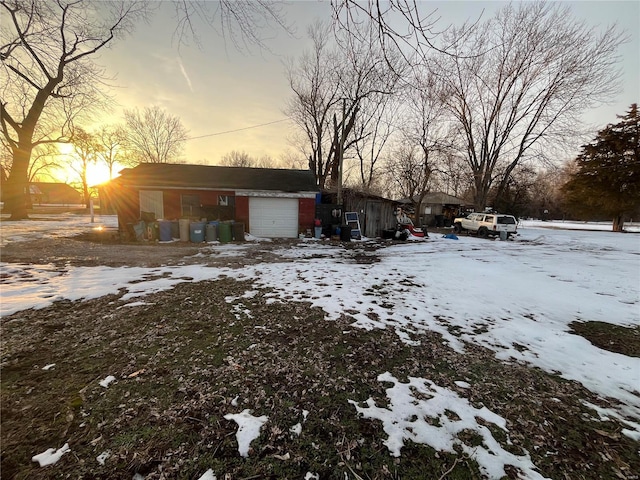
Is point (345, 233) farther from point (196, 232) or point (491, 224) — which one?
point (491, 224)

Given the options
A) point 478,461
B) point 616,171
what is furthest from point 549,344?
point 616,171

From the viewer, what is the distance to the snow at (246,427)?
1846 millimetres

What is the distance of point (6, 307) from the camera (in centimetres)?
396

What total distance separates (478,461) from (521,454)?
0.36m

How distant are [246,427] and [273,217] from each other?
12851 millimetres

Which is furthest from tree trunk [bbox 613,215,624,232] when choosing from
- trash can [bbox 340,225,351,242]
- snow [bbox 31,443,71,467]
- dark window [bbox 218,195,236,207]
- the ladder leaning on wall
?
snow [bbox 31,443,71,467]

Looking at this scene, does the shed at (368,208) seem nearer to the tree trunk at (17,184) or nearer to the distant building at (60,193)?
the tree trunk at (17,184)

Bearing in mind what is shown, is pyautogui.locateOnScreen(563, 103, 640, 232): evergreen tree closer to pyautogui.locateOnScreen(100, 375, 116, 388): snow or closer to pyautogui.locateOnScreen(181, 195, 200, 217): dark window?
pyautogui.locateOnScreen(181, 195, 200, 217): dark window

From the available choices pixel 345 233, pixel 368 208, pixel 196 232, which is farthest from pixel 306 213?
pixel 196 232

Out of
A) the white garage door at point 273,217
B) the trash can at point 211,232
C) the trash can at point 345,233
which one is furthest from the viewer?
A: the white garage door at point 273,217

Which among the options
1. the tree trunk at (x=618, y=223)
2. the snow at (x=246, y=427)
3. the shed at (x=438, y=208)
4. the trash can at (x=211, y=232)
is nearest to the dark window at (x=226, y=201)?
the trash can at (x=211, y=232)

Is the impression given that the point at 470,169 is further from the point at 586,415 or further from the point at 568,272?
the point at 586,415

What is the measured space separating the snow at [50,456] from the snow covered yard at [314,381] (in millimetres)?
14

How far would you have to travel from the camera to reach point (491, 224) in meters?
17.8
